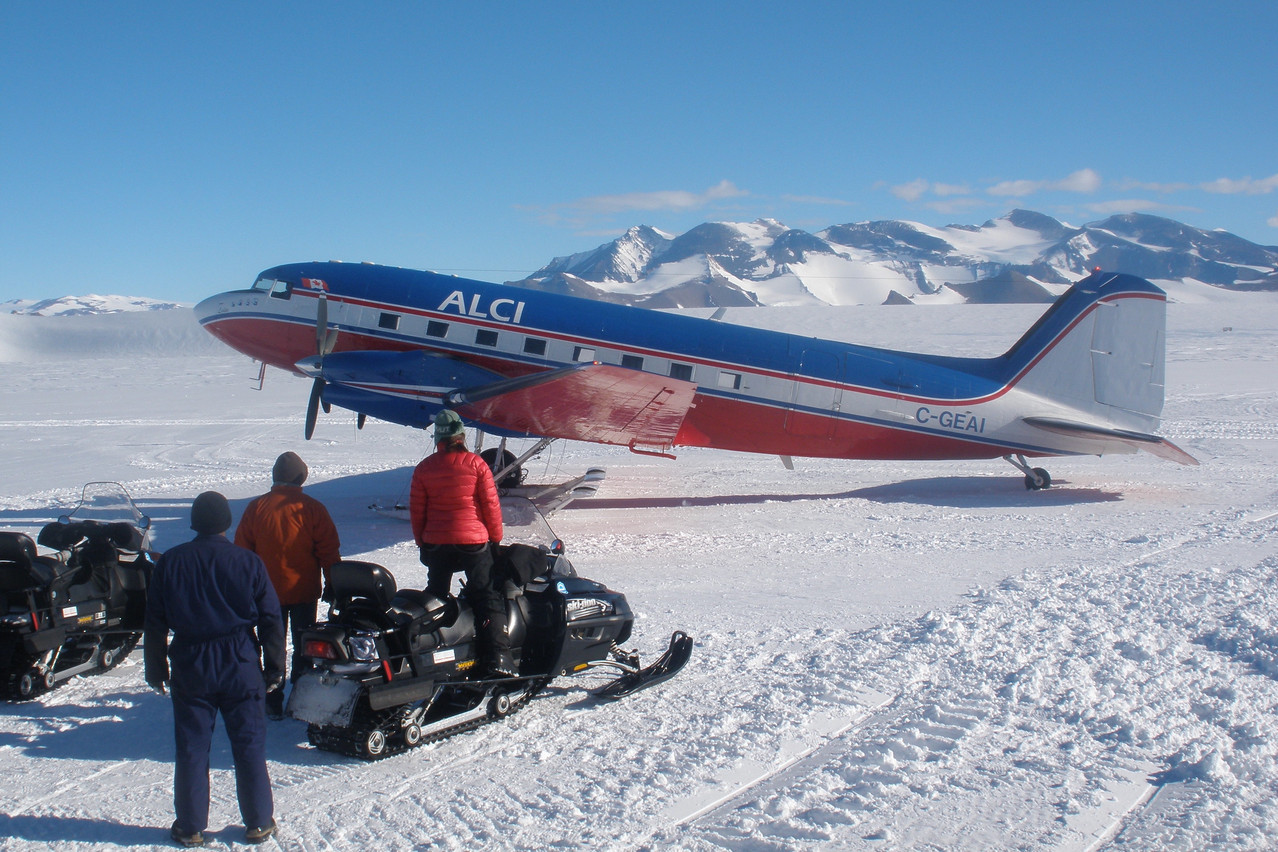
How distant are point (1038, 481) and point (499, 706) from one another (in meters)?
11.7

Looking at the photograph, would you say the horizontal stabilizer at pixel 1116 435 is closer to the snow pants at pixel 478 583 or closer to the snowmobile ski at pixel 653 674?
the snowmobile ski at pixel 653 674

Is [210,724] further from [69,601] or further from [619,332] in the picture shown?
[619,332]

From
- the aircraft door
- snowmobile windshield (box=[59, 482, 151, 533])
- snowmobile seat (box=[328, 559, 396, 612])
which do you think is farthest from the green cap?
the aircraft door

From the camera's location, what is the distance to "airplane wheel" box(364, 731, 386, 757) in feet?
14.5

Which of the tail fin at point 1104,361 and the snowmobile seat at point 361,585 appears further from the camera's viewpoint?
the tail fin at point 1104,361

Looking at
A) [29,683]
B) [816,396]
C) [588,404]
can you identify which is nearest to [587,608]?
[29,683]

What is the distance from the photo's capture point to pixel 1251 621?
6.32m

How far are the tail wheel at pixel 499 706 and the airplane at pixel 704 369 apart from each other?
637 centimetres

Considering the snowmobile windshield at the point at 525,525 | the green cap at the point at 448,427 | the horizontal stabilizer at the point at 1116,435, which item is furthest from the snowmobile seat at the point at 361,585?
the horizontal stabilizer at the point at 1116,435

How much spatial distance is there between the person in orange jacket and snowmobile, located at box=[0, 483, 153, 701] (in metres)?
1.40

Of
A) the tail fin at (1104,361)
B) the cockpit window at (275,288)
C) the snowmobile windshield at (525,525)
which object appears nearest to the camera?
the snowmobile windshield at (525,525)

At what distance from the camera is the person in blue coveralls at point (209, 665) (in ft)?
12.1

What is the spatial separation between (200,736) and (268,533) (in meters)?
1.61

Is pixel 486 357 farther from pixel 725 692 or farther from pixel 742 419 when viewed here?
pixel 725 692
